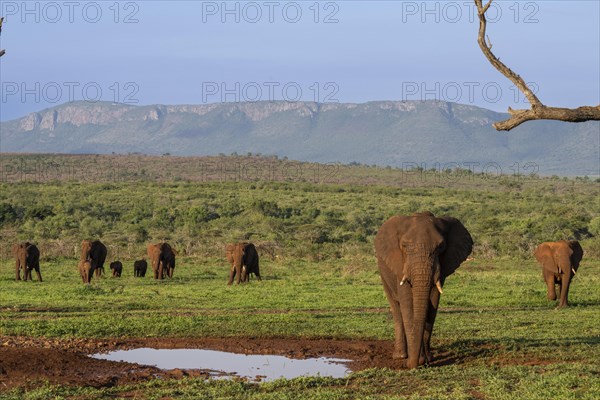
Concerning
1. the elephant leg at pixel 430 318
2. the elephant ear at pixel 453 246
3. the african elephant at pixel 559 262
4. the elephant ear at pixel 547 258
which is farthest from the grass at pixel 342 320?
the elephant ear at pixel 453 246

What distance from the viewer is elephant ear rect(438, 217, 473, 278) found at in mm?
15836

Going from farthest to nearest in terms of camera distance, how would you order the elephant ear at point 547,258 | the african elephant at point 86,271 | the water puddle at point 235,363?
the african elephant at point 86,271 → the elephant ear at point 547,258 → the water puddle at point 235,363

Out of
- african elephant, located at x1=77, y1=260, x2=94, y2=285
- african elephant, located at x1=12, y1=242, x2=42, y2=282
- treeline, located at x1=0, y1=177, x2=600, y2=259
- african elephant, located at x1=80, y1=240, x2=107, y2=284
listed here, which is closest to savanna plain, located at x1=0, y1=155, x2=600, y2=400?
treeline, located at x1=0, y1=177, x2=600, y2=259

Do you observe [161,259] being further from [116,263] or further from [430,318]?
[430,318]

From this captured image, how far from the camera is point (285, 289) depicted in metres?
31.1

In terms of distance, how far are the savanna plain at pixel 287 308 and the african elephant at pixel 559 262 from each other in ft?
2.14

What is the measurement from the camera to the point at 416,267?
1503 cm

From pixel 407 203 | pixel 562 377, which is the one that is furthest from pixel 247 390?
pixel 407 203

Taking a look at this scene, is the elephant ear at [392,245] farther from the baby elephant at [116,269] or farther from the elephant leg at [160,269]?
the baby elephant at [116,269]

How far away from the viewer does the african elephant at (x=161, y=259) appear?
1457 inches

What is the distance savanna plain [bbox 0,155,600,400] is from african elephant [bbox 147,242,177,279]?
990 mm

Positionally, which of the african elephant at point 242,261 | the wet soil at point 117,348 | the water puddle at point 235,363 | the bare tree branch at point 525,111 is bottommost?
the water puddle at point 235,363

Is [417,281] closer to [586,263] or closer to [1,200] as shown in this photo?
[586,263]

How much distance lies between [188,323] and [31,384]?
7.23 meters
